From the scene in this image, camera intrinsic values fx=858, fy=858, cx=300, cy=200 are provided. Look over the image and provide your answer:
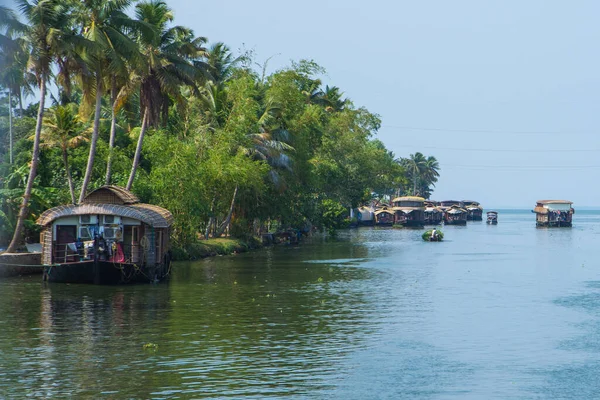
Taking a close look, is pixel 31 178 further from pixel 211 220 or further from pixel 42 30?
pixel 211 220

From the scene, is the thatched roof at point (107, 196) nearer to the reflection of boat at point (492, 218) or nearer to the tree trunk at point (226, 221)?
the tree trunk at point (226, 221)

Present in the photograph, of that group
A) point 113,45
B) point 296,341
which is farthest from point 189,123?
point 296,341

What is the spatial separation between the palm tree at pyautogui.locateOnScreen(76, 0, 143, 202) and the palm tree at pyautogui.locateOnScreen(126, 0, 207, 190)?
7.70 ft

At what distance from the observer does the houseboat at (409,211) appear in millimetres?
146750

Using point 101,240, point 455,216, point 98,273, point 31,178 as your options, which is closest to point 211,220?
Answer: point 31,178

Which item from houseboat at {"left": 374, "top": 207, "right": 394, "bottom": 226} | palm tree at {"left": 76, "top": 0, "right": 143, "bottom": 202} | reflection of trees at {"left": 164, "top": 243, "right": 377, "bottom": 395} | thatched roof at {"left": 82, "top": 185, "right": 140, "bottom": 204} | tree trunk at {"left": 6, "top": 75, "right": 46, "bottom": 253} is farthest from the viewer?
houseboat at {"left": 374, "top": 207, "right": 394, "bottom": 226}

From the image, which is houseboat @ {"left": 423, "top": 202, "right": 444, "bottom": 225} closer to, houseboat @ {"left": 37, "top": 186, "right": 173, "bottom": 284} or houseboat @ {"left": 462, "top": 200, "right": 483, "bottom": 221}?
houseboat @ {"left": 462, "top": 200, "right": 483, "bottom": 221}

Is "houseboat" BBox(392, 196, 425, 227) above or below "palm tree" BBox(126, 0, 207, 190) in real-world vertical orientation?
below

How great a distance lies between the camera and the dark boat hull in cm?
4153

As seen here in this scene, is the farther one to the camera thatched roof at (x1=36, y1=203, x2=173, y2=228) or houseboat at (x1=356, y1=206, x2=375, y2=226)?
houseboat at (x1=356, y1=206, x2=375, y2=226)

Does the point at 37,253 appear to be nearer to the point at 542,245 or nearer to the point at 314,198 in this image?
the point at 314,198

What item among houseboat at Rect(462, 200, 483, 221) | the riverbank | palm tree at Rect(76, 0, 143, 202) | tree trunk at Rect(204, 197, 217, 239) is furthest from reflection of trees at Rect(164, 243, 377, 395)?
houseboat at Rect(462, 200, 483, 221)

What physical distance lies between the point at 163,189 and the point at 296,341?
29.5 meters

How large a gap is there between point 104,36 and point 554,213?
114979mm
